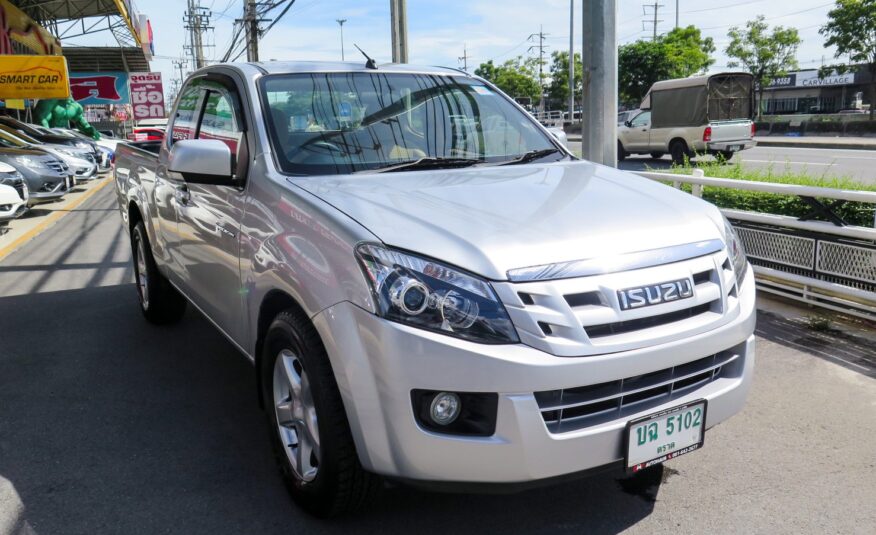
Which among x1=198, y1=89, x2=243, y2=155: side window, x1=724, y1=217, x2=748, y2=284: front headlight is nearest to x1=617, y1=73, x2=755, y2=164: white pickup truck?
x1=198, y1=89, x2=243, y2=155: side window

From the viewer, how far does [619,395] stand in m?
2.40

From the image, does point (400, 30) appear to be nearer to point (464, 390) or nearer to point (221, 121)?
point (221, 121)

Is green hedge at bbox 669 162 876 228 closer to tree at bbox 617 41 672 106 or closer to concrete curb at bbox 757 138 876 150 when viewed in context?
concrete curb at bbox 757 138 876 150

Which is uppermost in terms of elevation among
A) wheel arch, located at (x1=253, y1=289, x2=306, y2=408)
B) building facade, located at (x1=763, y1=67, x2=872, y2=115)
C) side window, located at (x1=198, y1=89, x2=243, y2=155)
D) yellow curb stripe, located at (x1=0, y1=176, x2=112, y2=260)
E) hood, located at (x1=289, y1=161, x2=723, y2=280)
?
building facade, located at (x1=763, y1=67, x2=872, y2=115)

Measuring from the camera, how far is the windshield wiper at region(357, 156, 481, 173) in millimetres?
3340

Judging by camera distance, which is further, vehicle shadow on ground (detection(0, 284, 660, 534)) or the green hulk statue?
the green hulk statue

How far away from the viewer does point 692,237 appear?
2.70m

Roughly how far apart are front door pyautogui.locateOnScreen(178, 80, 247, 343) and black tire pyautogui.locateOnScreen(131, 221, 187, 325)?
3.55ft

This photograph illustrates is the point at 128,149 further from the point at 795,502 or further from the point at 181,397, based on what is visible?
the point at 795,502

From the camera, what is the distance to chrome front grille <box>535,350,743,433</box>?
2316mm

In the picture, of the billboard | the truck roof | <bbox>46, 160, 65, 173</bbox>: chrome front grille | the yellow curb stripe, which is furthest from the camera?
the billboard

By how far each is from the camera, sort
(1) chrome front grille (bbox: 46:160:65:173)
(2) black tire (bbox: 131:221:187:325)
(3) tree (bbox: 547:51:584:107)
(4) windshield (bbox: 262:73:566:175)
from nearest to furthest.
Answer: (4) windshield (bbox: 262:73:566:175)
(2) black tire (bbox: 131:221:187:325)
(1) chrome front grille (bbox: 46:160:65:173)
(3) tree (bbox: 547:51:584:107)

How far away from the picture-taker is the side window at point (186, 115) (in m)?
4.48

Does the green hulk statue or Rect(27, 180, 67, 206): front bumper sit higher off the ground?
the green hulk statue
